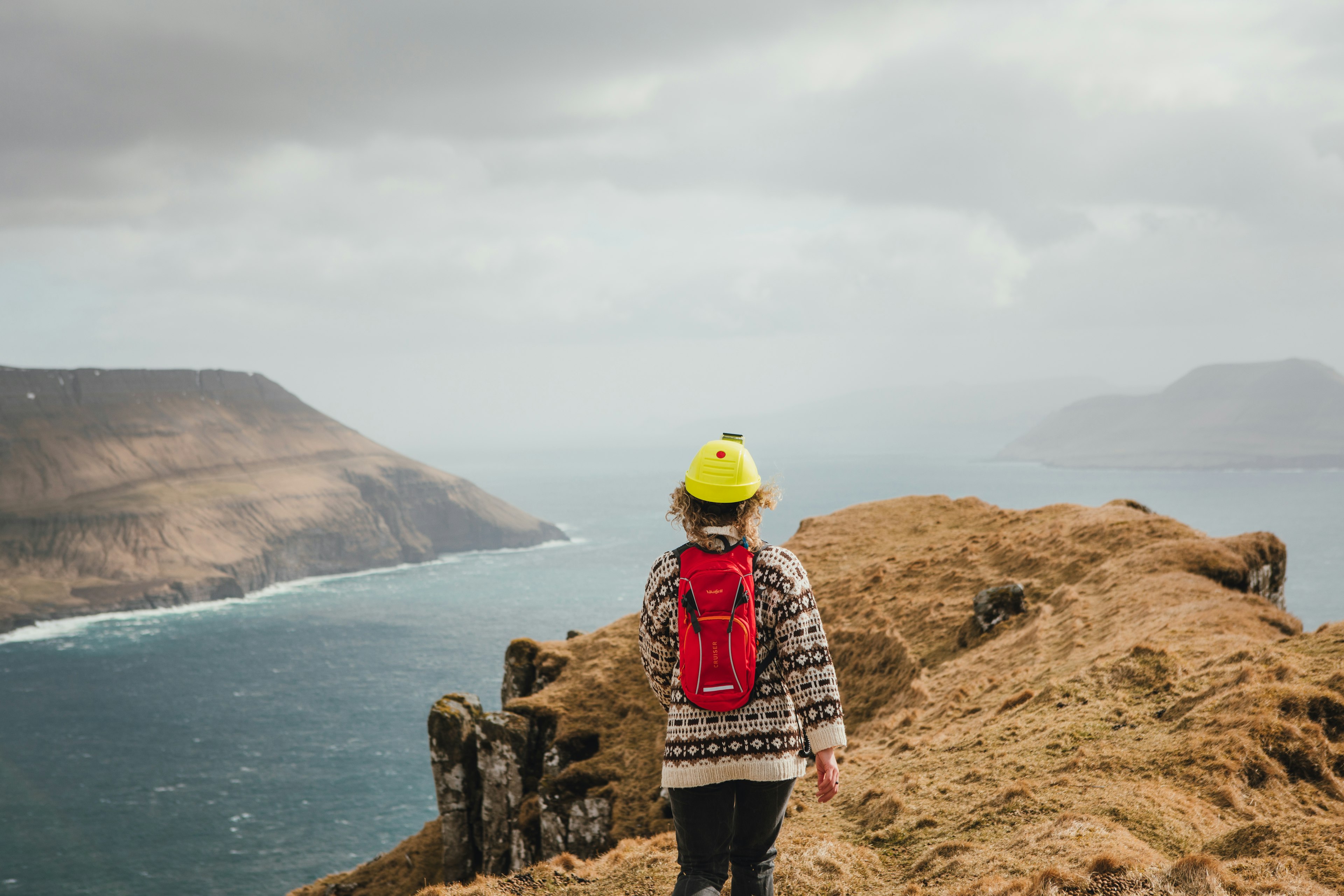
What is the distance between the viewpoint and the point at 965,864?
10.1 m

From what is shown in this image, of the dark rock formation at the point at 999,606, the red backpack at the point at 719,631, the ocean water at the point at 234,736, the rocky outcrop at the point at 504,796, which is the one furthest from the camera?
the ocean water at the point at 234,736

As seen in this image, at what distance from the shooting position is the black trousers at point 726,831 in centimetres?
636

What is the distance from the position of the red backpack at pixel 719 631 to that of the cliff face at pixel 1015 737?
181 inches

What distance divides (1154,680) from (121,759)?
13015 centimetres

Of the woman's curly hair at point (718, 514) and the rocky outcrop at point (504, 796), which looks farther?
the rocky outcrop at point (504, 796)

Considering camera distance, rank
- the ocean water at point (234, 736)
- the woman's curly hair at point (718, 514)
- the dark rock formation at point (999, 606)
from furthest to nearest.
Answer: the ocean water at point (234, 736) → the dark rock formation at point (999, 606) → the woman's curly hair at point (718, 514)

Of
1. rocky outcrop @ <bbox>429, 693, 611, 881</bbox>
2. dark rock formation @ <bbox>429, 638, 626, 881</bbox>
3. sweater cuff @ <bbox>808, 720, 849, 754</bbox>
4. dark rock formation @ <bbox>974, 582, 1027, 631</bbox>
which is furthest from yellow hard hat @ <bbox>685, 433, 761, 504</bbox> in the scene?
dark rock formation @ <bbox>429, 638, 626, 881</bbox>

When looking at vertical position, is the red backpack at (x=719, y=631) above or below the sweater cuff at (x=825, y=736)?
above

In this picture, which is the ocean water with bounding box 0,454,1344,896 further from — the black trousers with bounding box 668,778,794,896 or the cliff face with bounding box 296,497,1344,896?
the black trousers with bounding box 668,778,794,896

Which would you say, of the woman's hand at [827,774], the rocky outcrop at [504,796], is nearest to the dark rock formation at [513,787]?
the rocky outcrop at [504,796]

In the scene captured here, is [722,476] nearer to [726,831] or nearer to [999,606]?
[726,831]

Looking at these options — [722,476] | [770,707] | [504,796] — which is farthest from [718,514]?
[504,796]

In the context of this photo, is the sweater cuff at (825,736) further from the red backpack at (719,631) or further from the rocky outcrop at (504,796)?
the rocky outcrop at (504,796)

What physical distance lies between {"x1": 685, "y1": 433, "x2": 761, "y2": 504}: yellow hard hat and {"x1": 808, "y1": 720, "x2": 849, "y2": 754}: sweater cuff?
6.25 ft
